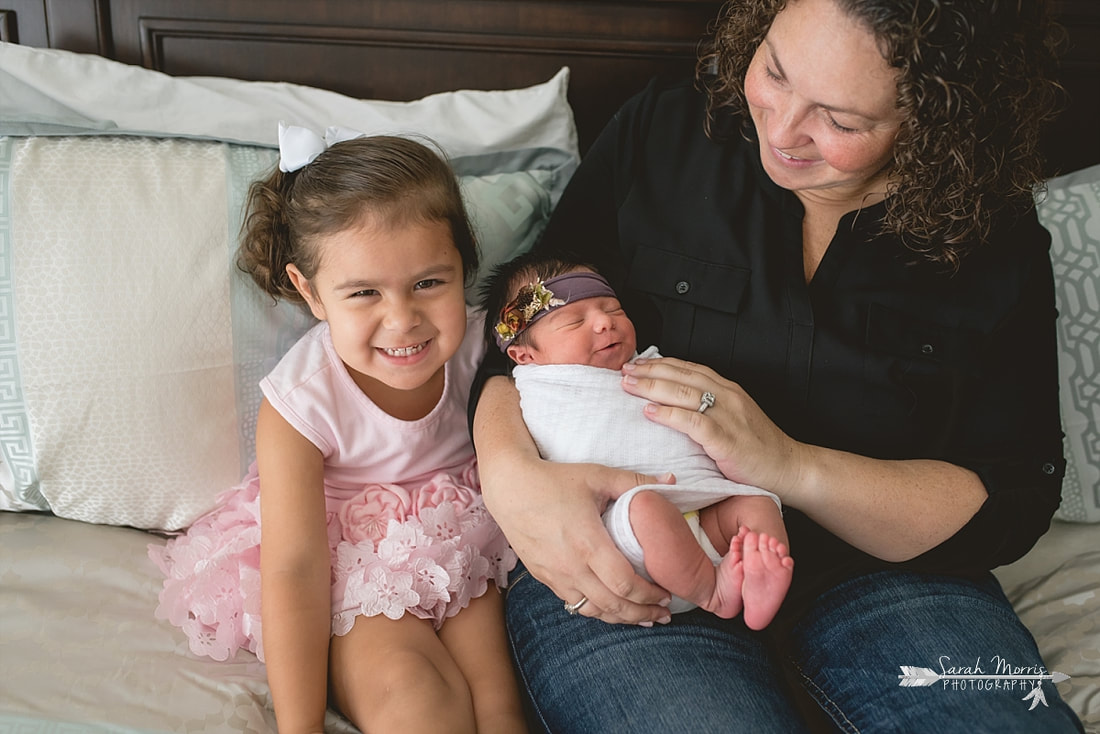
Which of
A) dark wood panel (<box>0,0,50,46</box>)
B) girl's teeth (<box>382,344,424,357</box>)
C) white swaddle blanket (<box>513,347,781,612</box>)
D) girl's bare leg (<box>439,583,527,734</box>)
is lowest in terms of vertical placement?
girl's bare leg (<box>439,583,527,734</box>)

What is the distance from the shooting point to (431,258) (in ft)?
4.44

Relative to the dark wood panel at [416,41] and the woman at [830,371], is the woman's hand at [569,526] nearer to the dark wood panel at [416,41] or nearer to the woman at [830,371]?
the woman at [830,371]

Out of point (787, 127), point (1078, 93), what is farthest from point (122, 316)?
point (1078, 93)

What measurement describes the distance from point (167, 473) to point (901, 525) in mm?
1207

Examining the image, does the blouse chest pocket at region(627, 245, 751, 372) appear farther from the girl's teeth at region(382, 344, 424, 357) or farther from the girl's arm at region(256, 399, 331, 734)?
the girl's arm at region(256, 399, 331, 734)

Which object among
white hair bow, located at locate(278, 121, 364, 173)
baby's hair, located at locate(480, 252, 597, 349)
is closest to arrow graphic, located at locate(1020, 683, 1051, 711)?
baby's hair, located at locate(480, 252, 597, 349)

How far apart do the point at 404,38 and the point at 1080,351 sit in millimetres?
1515

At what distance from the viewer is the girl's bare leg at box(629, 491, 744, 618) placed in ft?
3.80

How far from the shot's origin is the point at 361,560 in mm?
1403

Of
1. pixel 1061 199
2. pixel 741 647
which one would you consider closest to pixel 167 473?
pixel 741 647

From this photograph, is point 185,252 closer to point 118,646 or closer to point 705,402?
point 118,646

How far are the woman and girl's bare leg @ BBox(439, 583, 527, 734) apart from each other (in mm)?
50

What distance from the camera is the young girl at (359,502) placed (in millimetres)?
1281

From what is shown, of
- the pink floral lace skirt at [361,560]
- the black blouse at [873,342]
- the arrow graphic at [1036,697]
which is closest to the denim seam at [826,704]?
the black blouse at [873,342]
